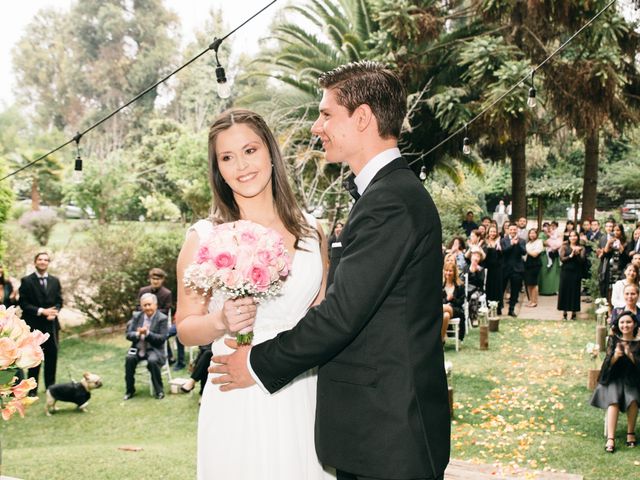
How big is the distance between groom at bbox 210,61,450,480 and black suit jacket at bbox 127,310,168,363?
7382 mm

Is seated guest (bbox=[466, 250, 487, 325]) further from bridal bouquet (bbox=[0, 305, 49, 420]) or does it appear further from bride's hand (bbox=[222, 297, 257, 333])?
bridal bouquet (bbox=[0, 305, 49, 420])

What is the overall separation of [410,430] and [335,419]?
248 mm

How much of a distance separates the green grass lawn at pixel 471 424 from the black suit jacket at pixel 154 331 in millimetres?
684

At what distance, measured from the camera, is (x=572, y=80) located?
14172 mm

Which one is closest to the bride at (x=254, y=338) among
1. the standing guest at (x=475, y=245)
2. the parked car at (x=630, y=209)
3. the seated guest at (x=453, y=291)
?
the seated guest at (x=453, y=291)

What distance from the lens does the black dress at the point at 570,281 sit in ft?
41.5

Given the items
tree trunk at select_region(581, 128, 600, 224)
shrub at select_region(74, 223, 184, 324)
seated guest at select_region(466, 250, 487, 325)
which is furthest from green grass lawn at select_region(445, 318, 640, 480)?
shrub at select_region(74, 223, 184, 324)

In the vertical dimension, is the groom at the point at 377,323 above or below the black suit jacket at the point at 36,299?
above

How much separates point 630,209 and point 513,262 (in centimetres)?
1808

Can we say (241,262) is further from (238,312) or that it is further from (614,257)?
(614,257)

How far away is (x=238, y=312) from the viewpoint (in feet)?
7.61

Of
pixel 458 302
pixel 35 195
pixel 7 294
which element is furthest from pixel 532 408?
pixel 35 195

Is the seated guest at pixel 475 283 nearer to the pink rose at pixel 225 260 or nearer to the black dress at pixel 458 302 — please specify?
the black dress at pixel 458 302

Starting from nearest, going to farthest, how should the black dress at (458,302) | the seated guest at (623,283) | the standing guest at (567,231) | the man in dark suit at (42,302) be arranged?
the seated guest at (623,283), the man in dark suit at (42,302), the black dress at (458,302), the standing guest at (567,231)
